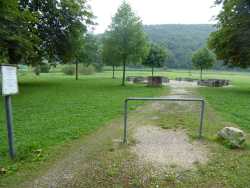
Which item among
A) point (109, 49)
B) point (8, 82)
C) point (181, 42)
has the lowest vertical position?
point (8, 82)

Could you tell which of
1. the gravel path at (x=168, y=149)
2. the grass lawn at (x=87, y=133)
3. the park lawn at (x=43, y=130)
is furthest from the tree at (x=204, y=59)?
the gravel path at (x=168, y=149)

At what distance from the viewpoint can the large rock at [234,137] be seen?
3.45 meters

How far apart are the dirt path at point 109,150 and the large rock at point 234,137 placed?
57 centimetres

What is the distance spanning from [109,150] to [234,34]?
39.2 ft

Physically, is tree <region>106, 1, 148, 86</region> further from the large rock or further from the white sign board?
the white sign board

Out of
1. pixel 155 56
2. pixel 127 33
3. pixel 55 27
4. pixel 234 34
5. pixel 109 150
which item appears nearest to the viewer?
pixel 109 150

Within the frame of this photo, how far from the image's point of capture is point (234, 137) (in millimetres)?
3527

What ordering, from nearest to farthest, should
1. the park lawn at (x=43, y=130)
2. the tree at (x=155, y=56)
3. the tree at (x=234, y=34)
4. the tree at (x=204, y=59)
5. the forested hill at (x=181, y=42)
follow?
the park lawn at (x=43, y=130) → the tree at (x=234, y=34) → the tree at (x=155, y=56) → the tree at (x=204, y=59) → the forested hill at (x=181, y=42)

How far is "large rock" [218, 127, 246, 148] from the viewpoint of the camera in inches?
136

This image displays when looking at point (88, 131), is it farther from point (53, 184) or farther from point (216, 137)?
point (216, 137)

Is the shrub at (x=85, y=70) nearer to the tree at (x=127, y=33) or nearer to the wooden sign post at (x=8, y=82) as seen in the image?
the tree at (x=127, y=33)

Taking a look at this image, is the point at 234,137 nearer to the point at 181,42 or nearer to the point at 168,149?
the point at 168,149

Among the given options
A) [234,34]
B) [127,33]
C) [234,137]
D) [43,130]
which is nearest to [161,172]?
[234,137]

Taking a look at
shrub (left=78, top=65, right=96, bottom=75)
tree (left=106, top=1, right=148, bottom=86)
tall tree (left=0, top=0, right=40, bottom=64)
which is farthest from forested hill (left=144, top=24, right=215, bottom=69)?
tall tree (left=0, top=0, right=40, bottom=64)
